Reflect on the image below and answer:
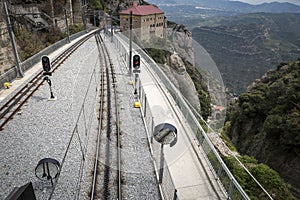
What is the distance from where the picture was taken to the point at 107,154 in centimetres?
716

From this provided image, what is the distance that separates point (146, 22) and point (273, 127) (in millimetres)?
28576

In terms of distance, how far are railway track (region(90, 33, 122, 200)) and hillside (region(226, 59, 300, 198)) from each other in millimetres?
12848

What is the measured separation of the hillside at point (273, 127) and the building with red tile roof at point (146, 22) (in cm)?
1705

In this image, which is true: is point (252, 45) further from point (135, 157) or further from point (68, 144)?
point (68, 144)

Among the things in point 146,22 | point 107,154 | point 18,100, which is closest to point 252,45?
point 146,22

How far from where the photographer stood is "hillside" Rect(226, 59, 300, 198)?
1756 centimetres

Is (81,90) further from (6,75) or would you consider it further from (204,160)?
(204,160)

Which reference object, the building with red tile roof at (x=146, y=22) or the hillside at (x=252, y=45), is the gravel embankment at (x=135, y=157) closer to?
the building with red tile roof at (x=146, y=22)

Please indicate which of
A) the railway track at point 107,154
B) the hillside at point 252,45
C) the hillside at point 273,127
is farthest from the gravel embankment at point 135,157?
the hillside at point 252,45

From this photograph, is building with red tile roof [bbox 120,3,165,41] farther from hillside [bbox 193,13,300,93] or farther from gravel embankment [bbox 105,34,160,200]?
gravel embankment [bbox 105,34,160,200]

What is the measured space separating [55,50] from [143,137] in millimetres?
18145

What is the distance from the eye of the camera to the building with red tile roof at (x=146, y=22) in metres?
35.3

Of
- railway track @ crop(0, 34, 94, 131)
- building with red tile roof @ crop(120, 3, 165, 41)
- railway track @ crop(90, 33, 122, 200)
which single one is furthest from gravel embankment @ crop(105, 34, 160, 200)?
building with red tile roof @ crop(120, 3, 165, 41)

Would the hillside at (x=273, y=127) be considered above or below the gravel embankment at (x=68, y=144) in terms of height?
below
